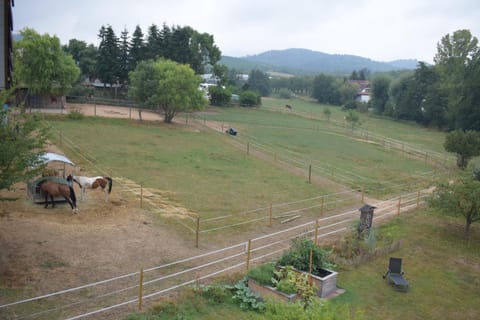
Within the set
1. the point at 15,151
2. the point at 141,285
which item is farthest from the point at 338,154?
the point at 15,151

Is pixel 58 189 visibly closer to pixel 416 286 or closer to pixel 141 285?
pixel 141 285

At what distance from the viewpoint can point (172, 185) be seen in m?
22.3

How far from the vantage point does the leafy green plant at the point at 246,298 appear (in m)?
10.8

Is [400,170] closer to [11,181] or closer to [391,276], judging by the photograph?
[391,276]

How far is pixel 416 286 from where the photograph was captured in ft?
44.8

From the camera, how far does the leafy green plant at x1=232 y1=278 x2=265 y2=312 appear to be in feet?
35.4

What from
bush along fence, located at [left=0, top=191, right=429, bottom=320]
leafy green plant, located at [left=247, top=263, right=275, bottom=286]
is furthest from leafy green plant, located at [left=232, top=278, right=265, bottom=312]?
bush along fence, located at [left=0, top=191, right=429, bottom=320]

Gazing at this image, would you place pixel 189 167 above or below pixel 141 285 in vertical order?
below

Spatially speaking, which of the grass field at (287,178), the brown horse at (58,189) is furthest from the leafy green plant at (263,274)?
the brown horse at (58,189)

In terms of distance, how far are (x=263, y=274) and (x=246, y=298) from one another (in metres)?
0.89

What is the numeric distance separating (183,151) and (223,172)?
21.5 ft

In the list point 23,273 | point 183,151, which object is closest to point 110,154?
point 183,151

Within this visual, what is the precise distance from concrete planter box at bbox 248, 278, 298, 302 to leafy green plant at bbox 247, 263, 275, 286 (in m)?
0.11

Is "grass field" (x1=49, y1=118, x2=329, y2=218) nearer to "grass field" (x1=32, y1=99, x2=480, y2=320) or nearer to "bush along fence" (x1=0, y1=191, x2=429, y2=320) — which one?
"grass field" (x1=32, y1=99, x2=480, y2=320)
